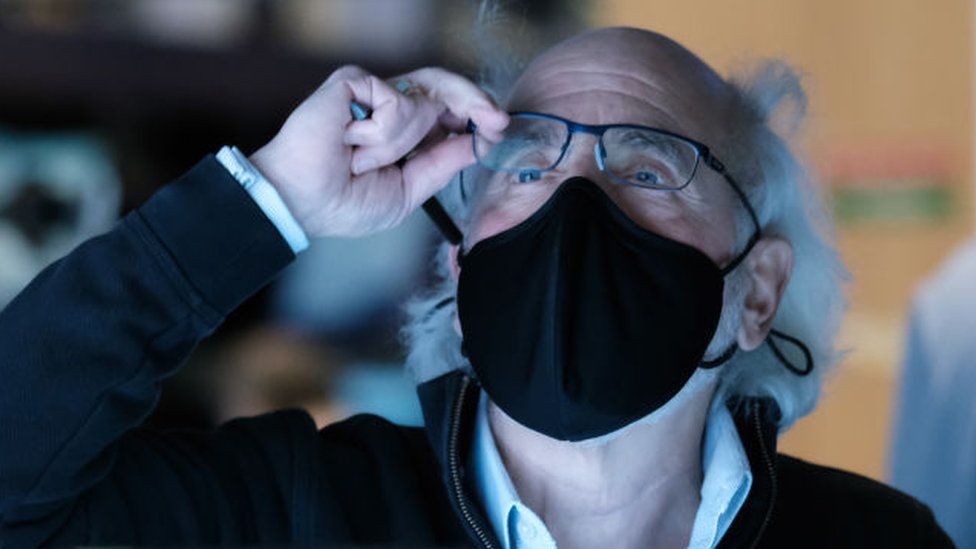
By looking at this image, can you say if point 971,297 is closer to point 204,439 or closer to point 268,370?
point 204,439

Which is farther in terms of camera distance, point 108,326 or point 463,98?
point 463,98

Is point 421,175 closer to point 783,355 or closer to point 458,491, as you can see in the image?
point 458,491

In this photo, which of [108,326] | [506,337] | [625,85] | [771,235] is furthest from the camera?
[771,235]

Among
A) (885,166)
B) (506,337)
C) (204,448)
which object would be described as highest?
(506,337)

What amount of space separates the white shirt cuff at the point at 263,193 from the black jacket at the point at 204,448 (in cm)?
2

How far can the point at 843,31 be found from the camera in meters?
4.00

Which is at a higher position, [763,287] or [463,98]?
[463,98]

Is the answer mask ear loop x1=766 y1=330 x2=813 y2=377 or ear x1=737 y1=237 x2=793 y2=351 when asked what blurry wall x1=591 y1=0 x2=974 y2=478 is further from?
ear x1=737 y1=237 x2=793 y2=351

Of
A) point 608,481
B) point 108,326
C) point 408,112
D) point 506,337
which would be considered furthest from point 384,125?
point 608,481

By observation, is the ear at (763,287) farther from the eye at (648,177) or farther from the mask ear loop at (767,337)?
the eye at (648,177)

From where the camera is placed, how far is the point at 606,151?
1676mm

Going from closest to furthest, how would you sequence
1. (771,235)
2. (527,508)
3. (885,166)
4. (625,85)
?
(527,508) < (625,85) < (771,235) < (885,166)

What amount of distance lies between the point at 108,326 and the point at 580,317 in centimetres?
46

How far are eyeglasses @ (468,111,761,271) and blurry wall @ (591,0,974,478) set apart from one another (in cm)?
240
